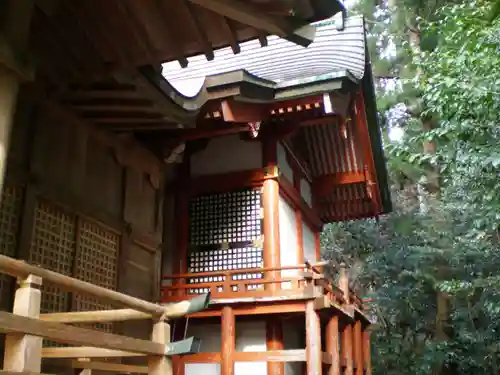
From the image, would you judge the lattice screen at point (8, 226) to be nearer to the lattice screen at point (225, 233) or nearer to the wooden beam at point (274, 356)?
the wooden beam at point (274, 356)

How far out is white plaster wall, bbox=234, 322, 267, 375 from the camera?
8742 millimetres

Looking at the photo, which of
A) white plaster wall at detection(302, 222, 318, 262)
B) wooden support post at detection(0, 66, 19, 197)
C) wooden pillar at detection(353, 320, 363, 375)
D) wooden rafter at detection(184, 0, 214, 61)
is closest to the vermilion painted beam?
white plaster wall at detection(302, 222, 318, 262)

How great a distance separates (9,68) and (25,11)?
0.49 m

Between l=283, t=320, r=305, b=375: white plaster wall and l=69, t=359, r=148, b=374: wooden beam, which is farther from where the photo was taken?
l=283, t=320, r=305, b=375: white plaster wall

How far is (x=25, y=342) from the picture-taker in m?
3.04

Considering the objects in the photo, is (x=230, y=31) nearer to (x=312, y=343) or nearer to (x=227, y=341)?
(x=312, y=343)

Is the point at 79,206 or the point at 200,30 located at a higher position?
the point at 200,30

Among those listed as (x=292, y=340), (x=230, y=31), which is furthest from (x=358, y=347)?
(x=230, y=31)

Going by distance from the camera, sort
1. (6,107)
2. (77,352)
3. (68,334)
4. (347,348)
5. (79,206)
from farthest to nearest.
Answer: (347,348)
(79,206)
(77,352)
(6,107)
(68,334)

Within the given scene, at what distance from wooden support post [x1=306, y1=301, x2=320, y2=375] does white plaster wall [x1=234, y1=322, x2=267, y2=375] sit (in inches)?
39.2

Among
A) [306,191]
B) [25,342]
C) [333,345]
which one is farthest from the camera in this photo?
[306,191]

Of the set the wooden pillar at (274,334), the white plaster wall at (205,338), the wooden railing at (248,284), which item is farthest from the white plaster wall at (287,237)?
the white plaster wall at (205,338)

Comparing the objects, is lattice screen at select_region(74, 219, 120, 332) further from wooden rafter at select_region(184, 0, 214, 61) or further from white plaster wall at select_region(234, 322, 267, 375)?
white plaster wall at select_region(234, 322, 267, 375)

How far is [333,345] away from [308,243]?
343 cm
